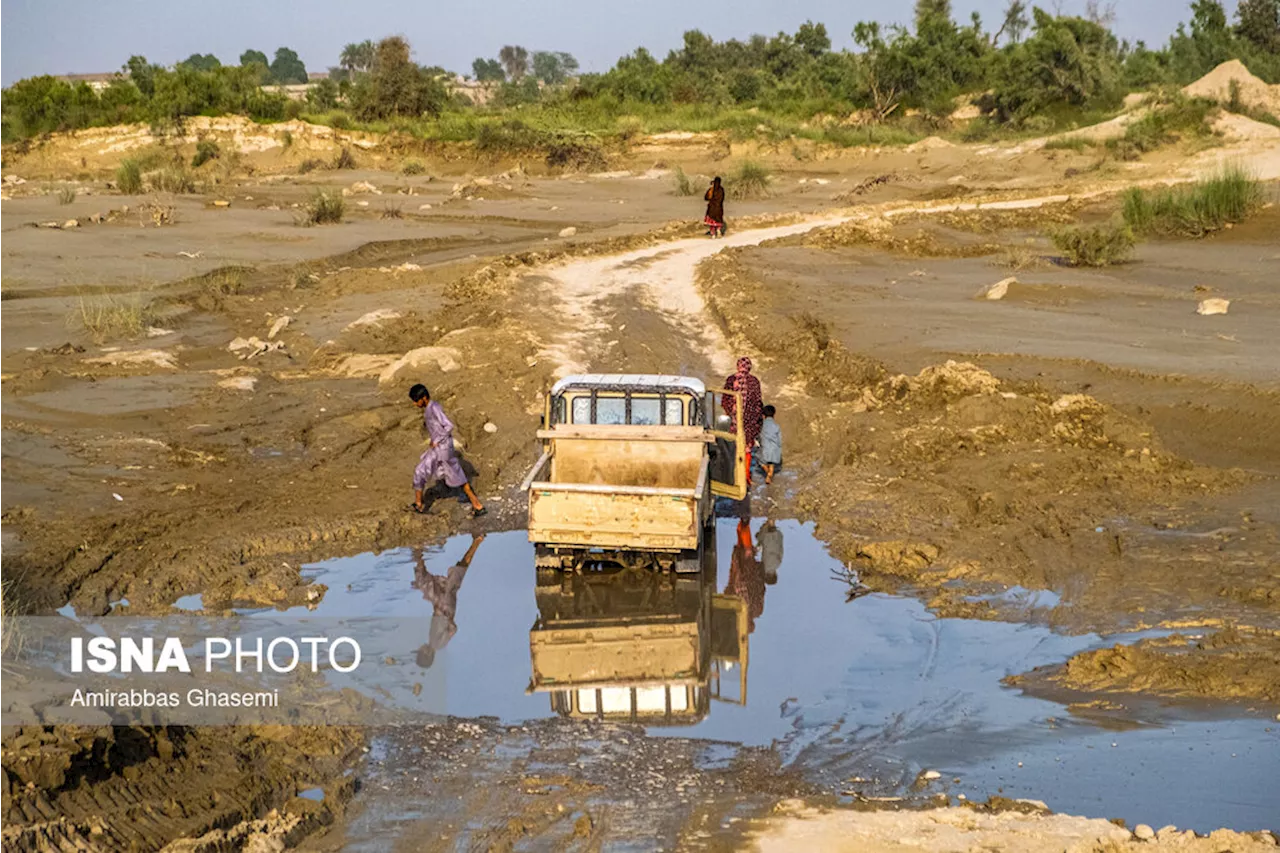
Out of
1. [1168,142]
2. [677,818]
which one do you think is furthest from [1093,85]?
[677,818]

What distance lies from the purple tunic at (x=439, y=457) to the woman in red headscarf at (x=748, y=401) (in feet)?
9.14

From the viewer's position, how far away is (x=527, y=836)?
22.0 ft

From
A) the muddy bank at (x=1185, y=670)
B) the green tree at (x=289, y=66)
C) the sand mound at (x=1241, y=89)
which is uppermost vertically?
the green tree at (x=289, y=66)

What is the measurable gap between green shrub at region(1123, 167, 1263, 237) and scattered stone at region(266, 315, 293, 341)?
1654 centimetres

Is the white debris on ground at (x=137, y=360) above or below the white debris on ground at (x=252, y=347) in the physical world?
above

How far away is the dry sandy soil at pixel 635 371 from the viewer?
7680 mm

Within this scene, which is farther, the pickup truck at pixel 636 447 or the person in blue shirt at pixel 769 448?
the person in blue shirt at pixel 769 448

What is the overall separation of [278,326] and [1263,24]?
58.2 meters

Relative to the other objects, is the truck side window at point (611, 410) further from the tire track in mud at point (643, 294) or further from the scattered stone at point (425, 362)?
the scattered stone at point (425, 362)

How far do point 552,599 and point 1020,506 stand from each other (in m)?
4.56

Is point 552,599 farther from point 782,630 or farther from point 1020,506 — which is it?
point 1020,506

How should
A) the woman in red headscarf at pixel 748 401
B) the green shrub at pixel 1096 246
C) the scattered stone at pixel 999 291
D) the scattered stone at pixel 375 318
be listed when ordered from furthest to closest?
the green shrub at pixel 1096 246, the scattered stone at pixel 999 291, the scattered stone at pixel 375 318, the woman in red headscarf at pixel 748 401

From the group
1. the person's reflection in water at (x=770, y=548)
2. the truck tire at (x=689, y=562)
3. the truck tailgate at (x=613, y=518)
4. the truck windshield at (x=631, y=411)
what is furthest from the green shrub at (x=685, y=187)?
the truck tailgate at (x=613, y=518)

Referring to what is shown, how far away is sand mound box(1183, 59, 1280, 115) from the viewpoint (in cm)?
4612
